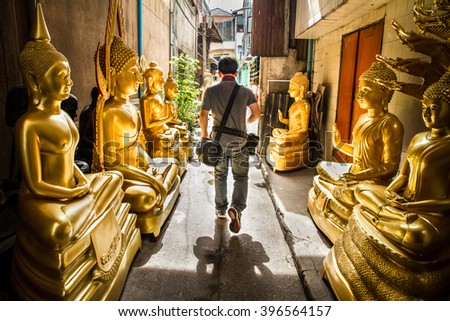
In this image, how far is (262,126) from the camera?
7.75 meters

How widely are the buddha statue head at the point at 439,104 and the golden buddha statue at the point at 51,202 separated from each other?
2.21m

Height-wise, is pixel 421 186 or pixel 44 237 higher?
pixel 421 186

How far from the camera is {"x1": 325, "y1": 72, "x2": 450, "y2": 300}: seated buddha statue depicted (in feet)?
6.13

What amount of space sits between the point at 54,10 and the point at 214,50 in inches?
1329

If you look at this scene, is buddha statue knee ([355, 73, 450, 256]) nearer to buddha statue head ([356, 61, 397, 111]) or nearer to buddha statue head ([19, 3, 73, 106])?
buddha statue head ([356, 61, 397, 111])

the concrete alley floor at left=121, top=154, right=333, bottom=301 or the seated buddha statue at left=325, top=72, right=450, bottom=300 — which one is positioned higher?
the seated buddha statue at left=325, top=72, right=450, bottom=300

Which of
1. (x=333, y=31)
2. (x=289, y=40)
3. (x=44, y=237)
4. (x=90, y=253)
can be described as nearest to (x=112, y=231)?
(x=90, y=253)

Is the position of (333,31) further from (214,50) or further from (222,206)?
(214,50)

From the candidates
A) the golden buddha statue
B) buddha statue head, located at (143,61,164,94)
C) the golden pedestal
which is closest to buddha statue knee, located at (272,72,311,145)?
buddha statue head, located at (143,61,164,94)

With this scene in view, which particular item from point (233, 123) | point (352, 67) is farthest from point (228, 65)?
point (352, 67)

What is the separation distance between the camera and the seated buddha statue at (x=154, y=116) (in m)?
4.86

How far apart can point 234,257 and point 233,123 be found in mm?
1412

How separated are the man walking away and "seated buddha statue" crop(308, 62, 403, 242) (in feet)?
3.05

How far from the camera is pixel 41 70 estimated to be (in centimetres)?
191
